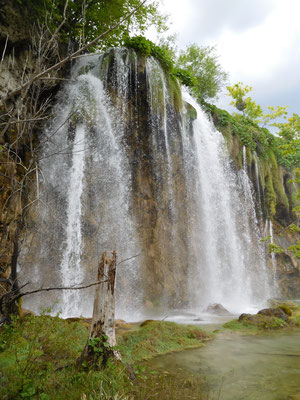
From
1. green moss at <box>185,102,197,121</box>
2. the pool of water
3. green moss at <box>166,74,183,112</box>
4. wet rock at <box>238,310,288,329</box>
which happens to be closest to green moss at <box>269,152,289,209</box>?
green moss at <box>185,102,197,121</box>

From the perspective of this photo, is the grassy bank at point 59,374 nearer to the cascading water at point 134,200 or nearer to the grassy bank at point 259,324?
the grassy bank at point 259,324

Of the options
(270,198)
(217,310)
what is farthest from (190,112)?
(217,310)

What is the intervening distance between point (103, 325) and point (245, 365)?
2.45 metres

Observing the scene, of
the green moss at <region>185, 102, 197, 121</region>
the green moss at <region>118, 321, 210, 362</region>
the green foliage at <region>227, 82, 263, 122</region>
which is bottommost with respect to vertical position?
the green moss at <region>118, 321, 210, 362</region>

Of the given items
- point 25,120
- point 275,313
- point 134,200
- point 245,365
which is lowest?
point 245,365

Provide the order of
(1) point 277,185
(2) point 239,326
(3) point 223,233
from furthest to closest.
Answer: (1) point 277,185 → (3) point 223,233 → (2) point 239,326

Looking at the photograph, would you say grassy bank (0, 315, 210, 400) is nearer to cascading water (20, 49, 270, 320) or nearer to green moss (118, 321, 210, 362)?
green moss (118, 321, 210, 362)

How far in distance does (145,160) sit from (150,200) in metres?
1.83

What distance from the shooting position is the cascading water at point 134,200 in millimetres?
11203

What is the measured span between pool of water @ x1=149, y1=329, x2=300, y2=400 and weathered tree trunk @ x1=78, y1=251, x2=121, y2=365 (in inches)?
48.7

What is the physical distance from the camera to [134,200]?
1291cm

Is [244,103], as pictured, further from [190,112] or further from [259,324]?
[259,324]

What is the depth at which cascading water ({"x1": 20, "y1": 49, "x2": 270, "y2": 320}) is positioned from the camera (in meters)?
11.2

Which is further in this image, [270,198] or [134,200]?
[270,198]
